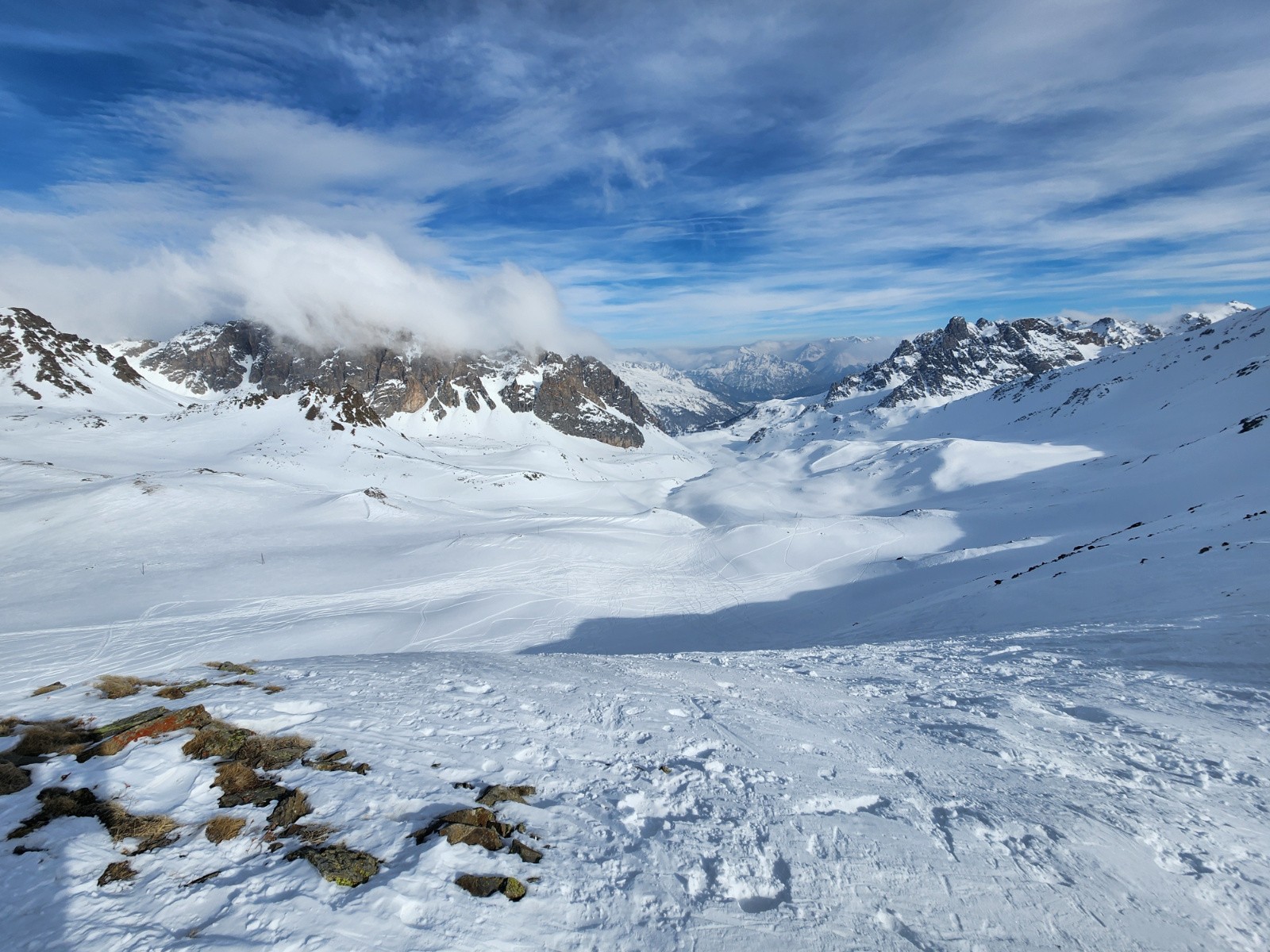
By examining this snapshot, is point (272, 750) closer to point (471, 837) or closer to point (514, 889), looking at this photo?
point (471, 837)

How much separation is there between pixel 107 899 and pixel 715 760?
613cm

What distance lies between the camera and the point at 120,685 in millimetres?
8195

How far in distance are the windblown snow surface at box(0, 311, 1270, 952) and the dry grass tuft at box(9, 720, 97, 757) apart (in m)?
0.53

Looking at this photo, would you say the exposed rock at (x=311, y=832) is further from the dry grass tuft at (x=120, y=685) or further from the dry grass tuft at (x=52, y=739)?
the dry grass tuft at (x=120, y=685)

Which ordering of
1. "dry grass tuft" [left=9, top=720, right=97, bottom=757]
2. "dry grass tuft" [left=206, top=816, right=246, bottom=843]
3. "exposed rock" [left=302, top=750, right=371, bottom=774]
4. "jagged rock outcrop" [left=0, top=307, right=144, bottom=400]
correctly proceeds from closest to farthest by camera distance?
"dry grass tuft" [left=206, top=816, right=246, bottom=843]
"dry grass tuft" [left=9, top=720, right=97, bottom=757]
"exposed rock" [left=302, top=750, right=371, bottom=774]
"jagged rock outcrop" [left=0, top=307, right=144, bottom=400]

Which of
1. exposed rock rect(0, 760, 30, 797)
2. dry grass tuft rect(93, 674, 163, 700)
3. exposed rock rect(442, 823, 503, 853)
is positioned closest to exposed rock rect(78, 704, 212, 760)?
exposed rock rect(0, 760, 30, 797)

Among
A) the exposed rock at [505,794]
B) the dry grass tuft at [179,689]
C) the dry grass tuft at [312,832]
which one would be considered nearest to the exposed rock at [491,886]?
the exposed rock at [505,794]

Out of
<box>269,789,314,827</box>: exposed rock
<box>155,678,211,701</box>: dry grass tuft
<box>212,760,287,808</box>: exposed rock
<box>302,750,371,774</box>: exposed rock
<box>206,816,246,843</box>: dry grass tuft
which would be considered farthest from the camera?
<box>155,678,211,701</box>: dry grass tuft

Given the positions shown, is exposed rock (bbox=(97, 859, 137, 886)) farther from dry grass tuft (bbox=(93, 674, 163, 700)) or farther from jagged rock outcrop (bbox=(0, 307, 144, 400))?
jagged rock outcrop (bbox=(0, 307, 144, 400))

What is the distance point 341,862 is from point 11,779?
367 centimetres

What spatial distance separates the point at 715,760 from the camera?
23.7ft

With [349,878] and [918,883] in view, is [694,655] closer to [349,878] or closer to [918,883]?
[918,883]

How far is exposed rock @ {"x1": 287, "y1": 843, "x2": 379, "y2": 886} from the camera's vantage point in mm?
4277

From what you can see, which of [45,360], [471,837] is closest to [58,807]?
[471,837]
